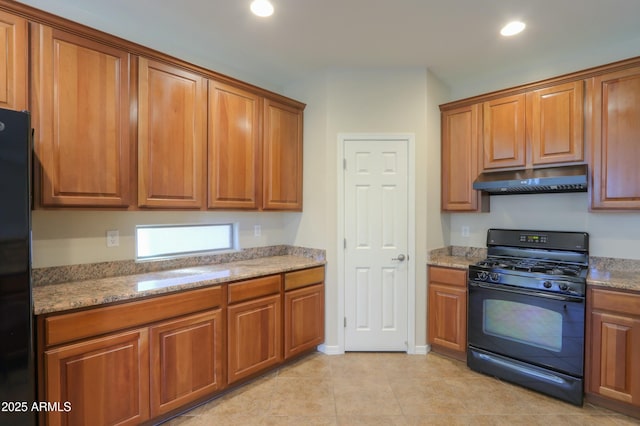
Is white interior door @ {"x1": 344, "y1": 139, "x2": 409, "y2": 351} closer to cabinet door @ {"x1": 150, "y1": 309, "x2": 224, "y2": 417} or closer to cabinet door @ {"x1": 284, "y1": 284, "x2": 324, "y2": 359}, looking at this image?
cabinet door @ {"x1": 284, "y1": 284, "x2": 324, "y2": 359}

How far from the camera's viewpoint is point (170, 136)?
235 cm

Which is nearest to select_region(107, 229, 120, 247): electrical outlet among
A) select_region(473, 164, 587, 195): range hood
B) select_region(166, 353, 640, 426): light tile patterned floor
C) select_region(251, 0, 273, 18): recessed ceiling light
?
select_region(166, 353, 640, 426): light tile patterned floor

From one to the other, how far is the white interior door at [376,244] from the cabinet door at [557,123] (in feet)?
3.66

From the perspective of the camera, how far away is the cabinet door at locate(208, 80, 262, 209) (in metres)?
2.62

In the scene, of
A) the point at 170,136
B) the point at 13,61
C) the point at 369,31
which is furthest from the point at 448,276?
the point at 13,61

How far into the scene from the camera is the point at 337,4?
84.5 inches

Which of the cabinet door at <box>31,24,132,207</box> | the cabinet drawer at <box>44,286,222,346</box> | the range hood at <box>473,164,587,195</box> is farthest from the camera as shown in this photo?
the range hood at <box>473,164,587,195</box>

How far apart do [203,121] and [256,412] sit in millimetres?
2213

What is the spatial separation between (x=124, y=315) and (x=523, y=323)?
2889 mm

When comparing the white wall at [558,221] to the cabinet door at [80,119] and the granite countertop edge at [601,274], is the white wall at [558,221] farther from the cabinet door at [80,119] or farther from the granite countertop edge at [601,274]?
the cabinet door at [80,119]

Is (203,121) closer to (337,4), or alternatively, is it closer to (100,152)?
(100,152)

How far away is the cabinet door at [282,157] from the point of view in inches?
120

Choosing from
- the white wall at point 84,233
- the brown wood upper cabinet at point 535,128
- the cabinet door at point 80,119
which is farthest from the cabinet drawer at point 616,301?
the cabinet door at point 80,119

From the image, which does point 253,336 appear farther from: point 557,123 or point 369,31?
point 557,123
